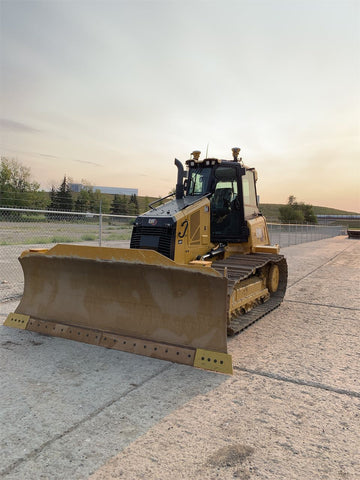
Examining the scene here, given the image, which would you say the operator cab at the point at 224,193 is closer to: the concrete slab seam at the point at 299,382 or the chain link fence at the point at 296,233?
the concrete slab seam at the point at 299,382

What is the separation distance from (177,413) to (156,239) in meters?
2.87

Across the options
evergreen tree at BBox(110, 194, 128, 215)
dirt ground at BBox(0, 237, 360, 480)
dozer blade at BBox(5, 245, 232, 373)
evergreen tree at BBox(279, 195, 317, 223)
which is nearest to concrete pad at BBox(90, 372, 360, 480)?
dirt ground at BBox(0, 237, 360, 480)

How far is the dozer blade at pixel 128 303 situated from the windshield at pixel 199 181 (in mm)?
2493

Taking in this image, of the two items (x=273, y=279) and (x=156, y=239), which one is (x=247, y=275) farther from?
(x=273, y=279)

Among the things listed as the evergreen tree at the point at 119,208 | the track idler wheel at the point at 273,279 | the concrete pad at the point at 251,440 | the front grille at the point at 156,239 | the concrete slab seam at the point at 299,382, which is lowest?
the concrete pad at the point at 251,440

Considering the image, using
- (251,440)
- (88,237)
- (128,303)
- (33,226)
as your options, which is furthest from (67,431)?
(88,237)

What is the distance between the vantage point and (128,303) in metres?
4.60

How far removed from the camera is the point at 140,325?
4469 millimetres

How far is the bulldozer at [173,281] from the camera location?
13.6 ft

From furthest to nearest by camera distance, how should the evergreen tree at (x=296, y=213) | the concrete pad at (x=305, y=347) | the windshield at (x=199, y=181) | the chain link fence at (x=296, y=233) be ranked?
the evergreen tree at (x=296, y=213)
the chain link fence at (x=296, y=233)
the windshield at (x=199, y=181)
the concrete pad at (x=305, y=347)

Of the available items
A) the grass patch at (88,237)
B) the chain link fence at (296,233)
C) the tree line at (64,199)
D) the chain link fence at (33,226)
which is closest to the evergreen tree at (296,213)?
the tree line at (64,199)

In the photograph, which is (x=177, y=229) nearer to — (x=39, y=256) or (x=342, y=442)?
(x=39, y=256)

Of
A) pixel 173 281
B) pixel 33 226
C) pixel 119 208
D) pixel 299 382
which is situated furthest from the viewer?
pixel 119 208

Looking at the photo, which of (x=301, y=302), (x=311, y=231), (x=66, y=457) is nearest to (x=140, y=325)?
(x=66, y=457)
